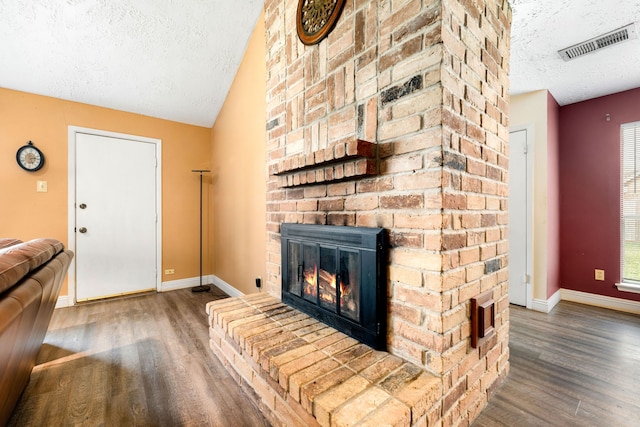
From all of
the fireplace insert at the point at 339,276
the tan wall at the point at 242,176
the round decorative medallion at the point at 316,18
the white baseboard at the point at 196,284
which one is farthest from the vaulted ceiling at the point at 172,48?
the white baseboard at the point at 196,284

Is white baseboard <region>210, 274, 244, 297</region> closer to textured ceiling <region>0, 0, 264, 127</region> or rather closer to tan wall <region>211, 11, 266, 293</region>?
tan wall <region>211, 11, 266, 293</region>

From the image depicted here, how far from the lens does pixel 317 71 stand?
1701 millimetres

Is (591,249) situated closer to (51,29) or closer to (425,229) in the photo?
(425,229)

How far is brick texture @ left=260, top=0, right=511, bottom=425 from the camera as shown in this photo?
1097 millimetres

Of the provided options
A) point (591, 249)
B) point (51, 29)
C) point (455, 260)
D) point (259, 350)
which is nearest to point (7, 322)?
point (259, 350)

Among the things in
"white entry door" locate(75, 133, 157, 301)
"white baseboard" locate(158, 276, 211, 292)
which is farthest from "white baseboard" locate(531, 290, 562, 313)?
"white entry door" locate(75, 133, 157, 301)

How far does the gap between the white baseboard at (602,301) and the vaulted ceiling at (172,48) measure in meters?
2.14

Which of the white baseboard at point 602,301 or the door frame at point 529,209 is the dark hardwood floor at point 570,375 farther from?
the door frame at point 529,209

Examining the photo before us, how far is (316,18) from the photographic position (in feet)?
5.64

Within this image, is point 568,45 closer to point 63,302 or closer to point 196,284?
point 196,284

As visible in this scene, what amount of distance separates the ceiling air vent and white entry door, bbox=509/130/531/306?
0.83m

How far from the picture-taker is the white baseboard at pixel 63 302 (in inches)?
117

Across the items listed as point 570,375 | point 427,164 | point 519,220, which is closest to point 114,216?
point 427,164

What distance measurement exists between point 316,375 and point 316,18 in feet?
6.46
